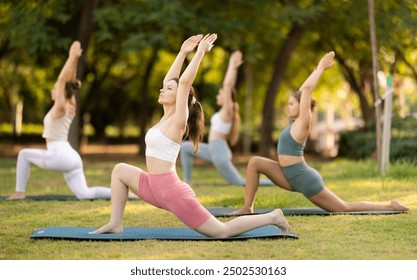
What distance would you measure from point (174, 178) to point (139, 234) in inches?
29.3

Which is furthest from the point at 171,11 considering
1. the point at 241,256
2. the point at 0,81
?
the point at 0,81

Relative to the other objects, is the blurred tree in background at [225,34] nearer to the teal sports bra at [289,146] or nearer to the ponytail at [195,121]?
the teal sports bra at [289,146]

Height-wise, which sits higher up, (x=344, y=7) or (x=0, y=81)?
(x=344, y=7)

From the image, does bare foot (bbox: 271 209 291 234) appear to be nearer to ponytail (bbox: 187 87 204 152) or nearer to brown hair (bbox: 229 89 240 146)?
ponytail (bbox: 187 87 204 152)

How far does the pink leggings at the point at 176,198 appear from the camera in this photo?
6.41 m

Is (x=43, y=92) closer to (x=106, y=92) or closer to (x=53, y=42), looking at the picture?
(x=106, y=92)

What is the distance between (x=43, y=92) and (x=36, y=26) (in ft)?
59.1

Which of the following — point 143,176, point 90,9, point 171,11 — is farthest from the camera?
point 90,9

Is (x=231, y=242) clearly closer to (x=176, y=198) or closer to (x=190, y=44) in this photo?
(x=176, y=198)

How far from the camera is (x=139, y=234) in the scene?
6930mm

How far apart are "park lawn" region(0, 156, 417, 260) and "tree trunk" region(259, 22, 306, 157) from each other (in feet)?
27.8

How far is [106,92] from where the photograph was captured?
35031 millimetres

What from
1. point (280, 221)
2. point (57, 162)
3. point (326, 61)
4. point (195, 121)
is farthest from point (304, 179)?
point (57, 162)

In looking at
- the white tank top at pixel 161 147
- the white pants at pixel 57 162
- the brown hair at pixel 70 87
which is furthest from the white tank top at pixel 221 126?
the white tank top at pixel 161 147
